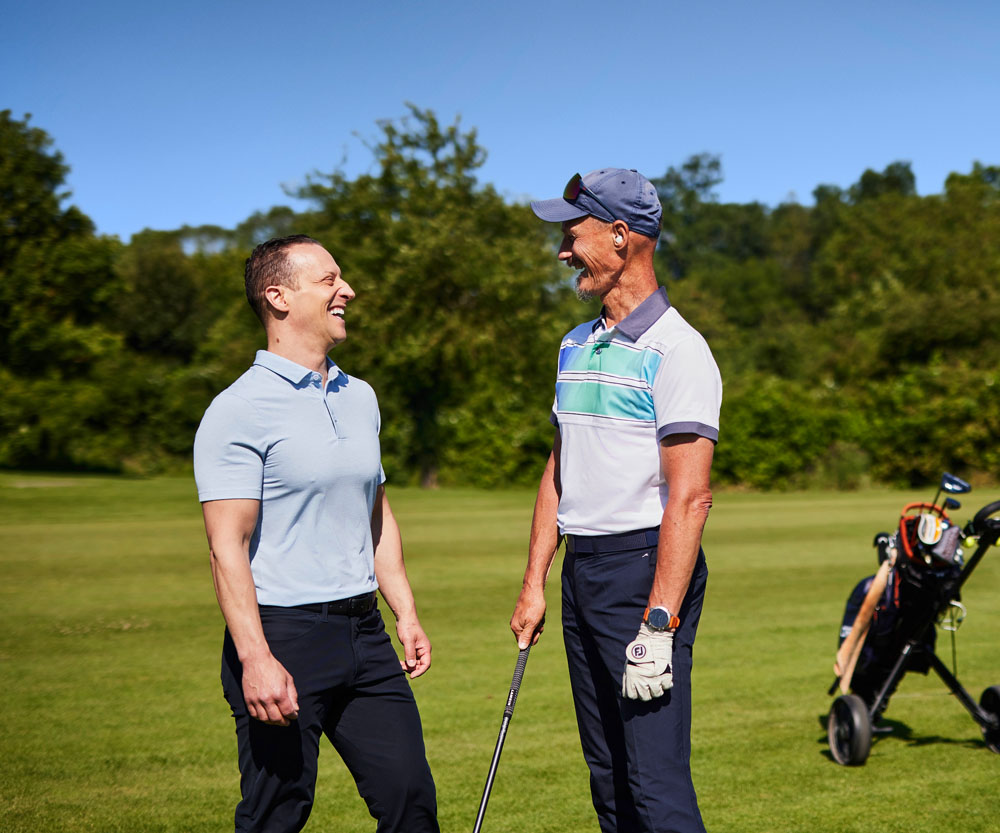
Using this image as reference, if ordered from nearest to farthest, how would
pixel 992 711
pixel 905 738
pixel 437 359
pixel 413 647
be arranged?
pixel 413 647, pixel 992 711, pixel 905 738, pixel 437 359

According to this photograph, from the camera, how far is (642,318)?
11.0ft

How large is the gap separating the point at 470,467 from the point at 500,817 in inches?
1292

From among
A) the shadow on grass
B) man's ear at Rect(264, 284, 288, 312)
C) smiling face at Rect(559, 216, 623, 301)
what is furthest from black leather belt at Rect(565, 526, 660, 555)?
the shadow on grass

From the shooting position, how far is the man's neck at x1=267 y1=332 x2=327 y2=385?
132 inches

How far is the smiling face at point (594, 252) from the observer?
136 inches

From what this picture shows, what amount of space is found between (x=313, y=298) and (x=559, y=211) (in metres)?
0.83

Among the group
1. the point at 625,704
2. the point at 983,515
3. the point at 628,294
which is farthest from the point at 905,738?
the point at 628,294

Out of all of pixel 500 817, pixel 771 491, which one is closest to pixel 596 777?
pixel 500 817

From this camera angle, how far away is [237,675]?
3.22 metres

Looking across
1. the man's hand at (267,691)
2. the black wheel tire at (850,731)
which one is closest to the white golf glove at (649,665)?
the man's hand at (267,691)

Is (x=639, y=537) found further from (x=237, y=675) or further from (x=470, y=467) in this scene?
(x=470, y=467)

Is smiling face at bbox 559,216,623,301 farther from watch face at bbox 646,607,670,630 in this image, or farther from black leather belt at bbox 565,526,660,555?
watch face at bbox 646,607,670,630

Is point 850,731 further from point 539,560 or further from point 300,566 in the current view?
point 300,566

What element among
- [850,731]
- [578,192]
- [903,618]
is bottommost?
[850,731]
